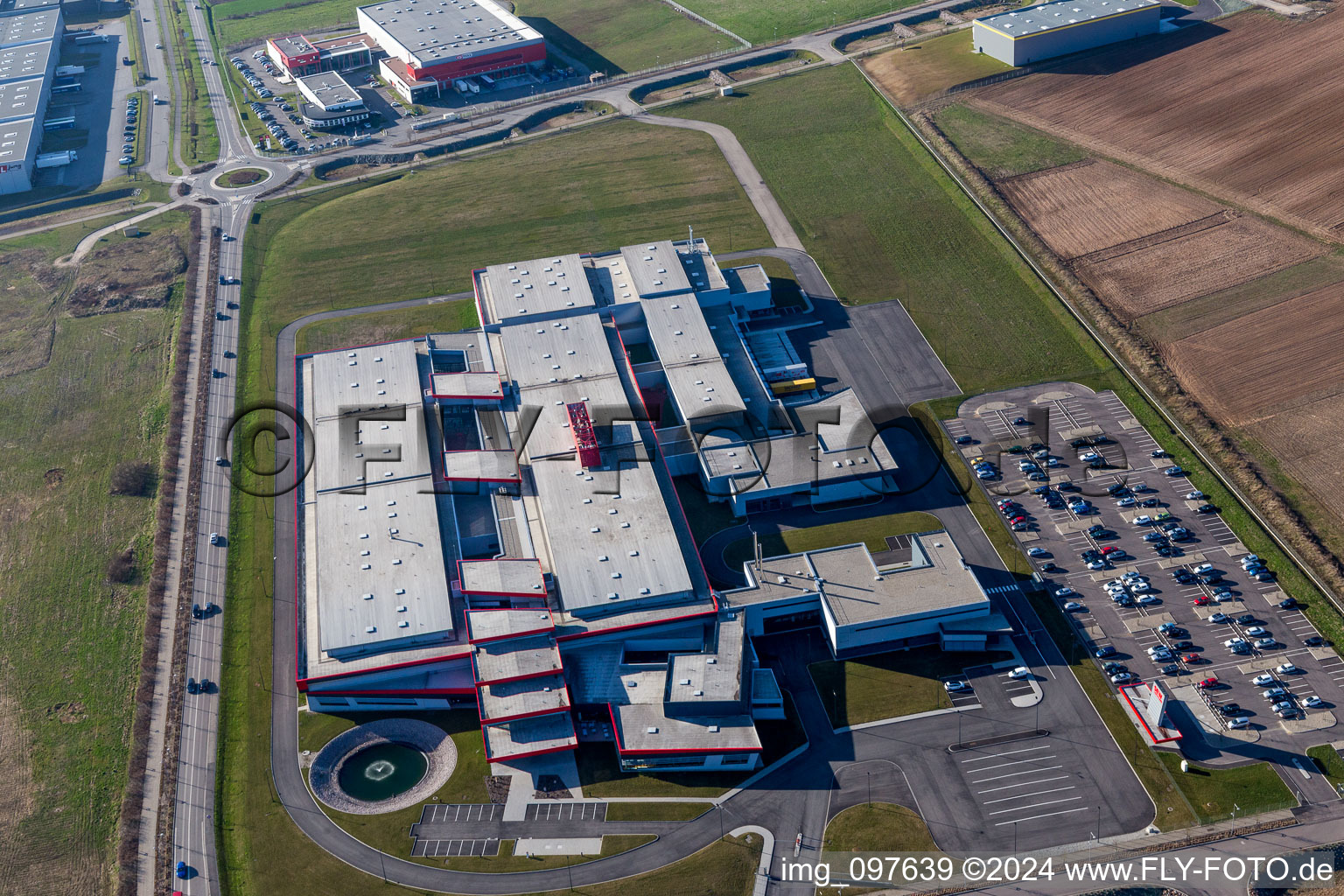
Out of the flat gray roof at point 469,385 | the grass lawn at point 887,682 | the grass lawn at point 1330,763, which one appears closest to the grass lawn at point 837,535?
the grass lawn at point 887,682

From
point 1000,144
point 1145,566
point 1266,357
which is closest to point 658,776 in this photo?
point 1145,566

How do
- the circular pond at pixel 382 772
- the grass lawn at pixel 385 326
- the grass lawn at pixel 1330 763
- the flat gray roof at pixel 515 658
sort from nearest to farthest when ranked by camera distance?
the grass lawn at pixel 1330 763 → the circular pond at pixel 382 772 → the flat gray roof at pixel 515 658 → the grass lawn at pixel 385 326

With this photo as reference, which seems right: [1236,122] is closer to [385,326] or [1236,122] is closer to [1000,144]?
[1000,144]

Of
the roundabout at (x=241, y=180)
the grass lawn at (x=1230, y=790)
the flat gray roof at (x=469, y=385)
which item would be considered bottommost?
the grass lawn at (x=1230, y=790)

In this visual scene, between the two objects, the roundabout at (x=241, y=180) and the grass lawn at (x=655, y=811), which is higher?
the roundabout at (x=241, y=180)

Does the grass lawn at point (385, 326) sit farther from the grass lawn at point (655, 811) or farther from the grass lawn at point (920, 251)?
the grass lawn at point (655, 811)

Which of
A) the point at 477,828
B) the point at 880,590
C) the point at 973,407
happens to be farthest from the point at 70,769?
the point at 973,407

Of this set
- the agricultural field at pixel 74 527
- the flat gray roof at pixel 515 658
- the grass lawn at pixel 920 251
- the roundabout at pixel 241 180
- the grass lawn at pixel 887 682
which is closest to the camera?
the agricultural field at pixel 74 527
